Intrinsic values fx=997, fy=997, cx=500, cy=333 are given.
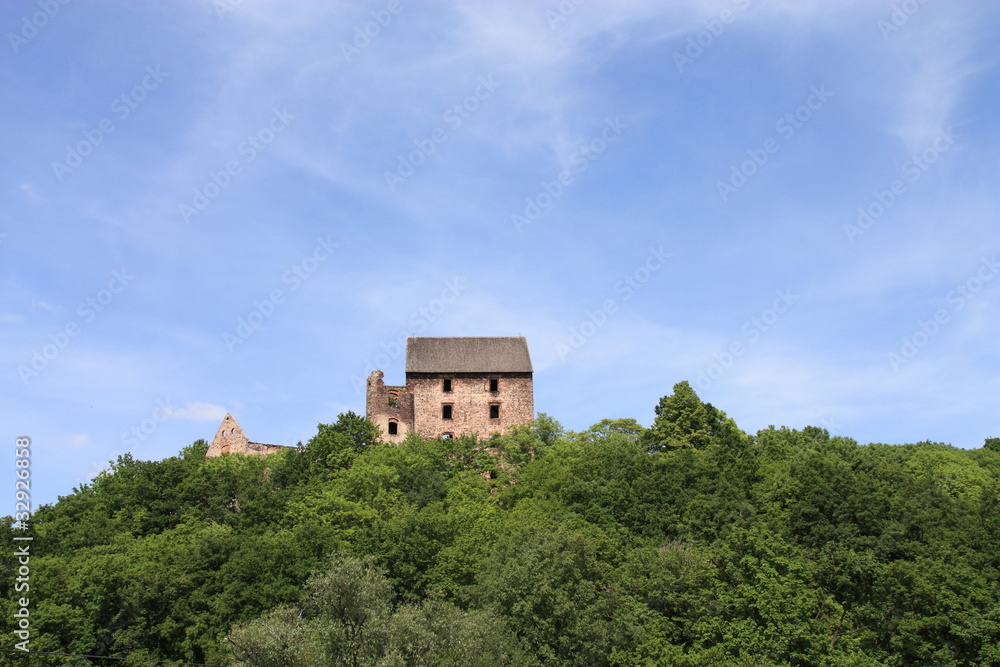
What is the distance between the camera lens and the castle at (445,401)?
2628 inches

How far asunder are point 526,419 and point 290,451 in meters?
15.7

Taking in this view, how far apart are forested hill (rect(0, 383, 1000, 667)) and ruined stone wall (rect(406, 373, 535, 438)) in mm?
2040

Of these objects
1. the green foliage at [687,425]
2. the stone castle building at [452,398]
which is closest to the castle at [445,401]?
the stone castle building at [452,398]

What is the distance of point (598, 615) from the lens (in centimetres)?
3803

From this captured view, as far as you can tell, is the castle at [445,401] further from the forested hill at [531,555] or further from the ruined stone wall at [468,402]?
the forested hill at [531,555]

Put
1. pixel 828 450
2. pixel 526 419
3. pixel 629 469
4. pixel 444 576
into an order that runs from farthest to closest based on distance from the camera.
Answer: pixel 526 419
pixel 828 450
pixel 629 469
pixel 444 576

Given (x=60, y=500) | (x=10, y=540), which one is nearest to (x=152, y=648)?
(x=10, y=540)

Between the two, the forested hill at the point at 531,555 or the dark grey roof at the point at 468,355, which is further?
the dark grey roof at the point at 468,355

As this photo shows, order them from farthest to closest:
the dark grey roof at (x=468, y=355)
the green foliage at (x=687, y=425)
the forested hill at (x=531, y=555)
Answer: the dark grey roof at (x=468, y=355) < the green foliage at (x=687, y=425) < the forested hill at (x=531, y=555)

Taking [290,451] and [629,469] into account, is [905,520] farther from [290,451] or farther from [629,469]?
[290,451]

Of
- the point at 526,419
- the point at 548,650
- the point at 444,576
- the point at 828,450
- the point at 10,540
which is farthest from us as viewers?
the point at 526,419

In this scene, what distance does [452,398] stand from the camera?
67188 mm

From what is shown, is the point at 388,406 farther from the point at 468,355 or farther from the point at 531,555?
the point at 531,555

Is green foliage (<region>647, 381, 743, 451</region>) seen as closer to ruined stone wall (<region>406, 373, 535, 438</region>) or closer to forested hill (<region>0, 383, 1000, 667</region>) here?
forested hill (<region>0, 383, 1000, 667</region>)
